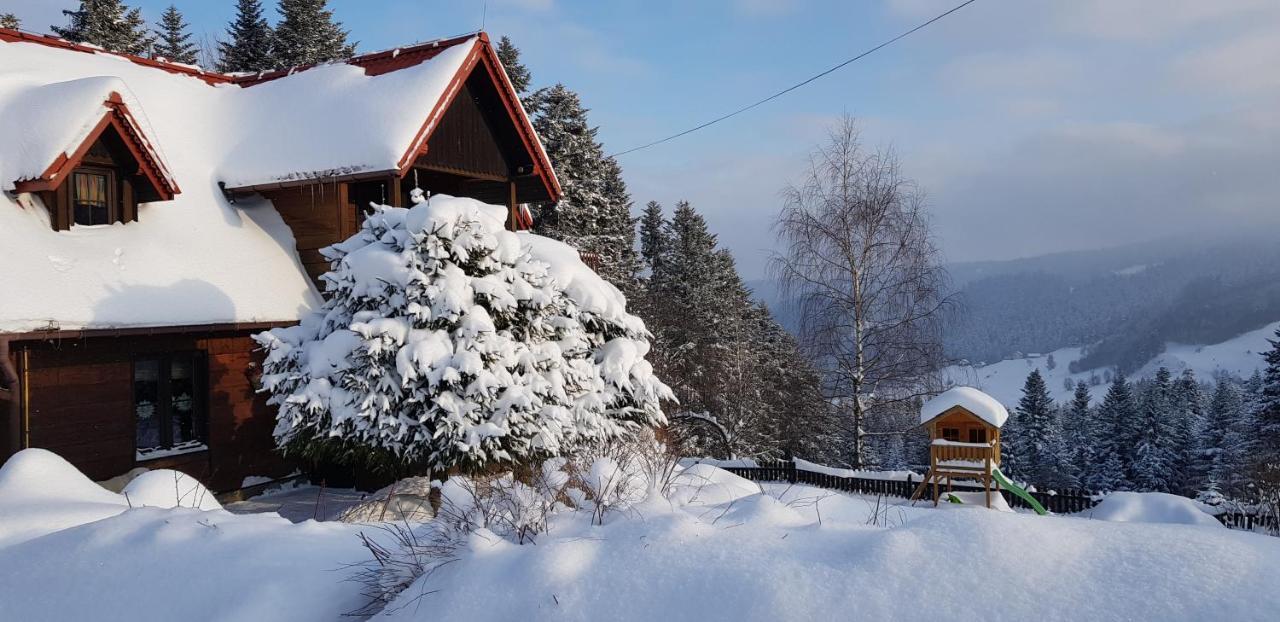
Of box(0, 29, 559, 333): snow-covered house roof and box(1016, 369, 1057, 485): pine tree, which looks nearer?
box(0, 29, 559, 333): snow-covered house roof

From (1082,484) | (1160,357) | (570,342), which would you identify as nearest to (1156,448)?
(1082,484)

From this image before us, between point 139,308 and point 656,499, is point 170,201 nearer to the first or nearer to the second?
point 139,308

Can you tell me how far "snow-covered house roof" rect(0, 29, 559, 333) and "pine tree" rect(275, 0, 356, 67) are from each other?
53.5 feet

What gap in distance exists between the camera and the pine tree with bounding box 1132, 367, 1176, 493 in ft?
158

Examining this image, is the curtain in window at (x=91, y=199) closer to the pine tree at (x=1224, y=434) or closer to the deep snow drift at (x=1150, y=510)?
the deep snow drift at (x=1150, y=510)

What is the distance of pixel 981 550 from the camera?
121 inches

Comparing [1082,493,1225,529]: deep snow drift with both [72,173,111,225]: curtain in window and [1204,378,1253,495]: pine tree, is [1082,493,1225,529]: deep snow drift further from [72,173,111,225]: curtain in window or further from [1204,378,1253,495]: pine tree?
[1204,378,1253,495]: pine tree

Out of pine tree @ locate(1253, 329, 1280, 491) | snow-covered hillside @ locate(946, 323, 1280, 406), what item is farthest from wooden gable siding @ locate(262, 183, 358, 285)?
snow-covered hillside @ locate(946, 323, 1280, 406)

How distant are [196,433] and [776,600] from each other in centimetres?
1122

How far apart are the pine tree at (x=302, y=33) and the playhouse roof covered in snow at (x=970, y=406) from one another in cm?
2694

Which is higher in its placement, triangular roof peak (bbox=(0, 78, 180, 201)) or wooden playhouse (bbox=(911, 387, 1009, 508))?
triangular roof peak (bbox=(0, 78, 180, 201))

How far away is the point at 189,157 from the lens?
13188 millimetres

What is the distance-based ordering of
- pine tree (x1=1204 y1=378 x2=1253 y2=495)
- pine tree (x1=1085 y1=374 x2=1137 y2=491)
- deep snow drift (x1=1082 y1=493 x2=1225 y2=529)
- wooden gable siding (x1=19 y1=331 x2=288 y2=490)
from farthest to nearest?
1. pine tree (x1=1085 y1=374 x2=1137 y2=491)
2. pine tree (x1=1204 y1=378 x2=1253 y2=495)
3. deep snow drift (x1=1082 y1=493 x2=1225 y2=529)
4. wooden gable siding (x1=19 y1=331 x2=288 y2=490)

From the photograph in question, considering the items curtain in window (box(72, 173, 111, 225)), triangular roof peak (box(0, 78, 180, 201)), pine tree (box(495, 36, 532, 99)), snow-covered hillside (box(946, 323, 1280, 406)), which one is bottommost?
snow-covered hillside (box(946, 323, 1280, 406))
